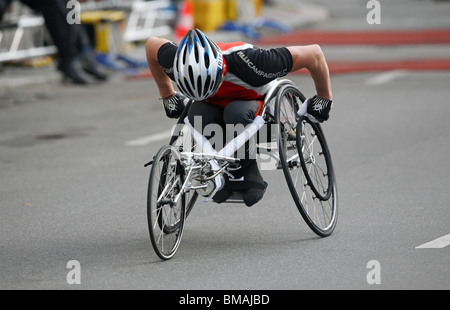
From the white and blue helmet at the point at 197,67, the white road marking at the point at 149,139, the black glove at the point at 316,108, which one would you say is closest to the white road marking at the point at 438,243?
the black glove at the point at 316,108

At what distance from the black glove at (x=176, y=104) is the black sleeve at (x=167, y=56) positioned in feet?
0.89

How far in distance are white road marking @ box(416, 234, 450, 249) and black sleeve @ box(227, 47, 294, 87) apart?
1512mm

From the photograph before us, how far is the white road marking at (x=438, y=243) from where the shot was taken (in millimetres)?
6168

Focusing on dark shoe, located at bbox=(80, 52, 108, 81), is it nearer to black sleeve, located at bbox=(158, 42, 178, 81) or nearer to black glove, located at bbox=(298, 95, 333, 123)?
black sleeve, located at bbox=(158, 42, 178, 81)

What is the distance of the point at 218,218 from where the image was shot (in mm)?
7168

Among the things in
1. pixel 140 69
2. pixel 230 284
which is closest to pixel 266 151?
pixel 230 284

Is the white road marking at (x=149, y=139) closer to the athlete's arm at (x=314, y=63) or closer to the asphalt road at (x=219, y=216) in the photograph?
the asphalt road at (x=219, y=216)

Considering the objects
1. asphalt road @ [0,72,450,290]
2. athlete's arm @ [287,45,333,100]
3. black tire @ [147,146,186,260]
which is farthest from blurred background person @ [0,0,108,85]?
athlete's arm @ [287,45,333,100]

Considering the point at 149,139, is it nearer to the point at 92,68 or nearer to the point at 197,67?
the point at 197,67

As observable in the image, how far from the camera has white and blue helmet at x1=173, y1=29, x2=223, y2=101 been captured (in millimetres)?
5828

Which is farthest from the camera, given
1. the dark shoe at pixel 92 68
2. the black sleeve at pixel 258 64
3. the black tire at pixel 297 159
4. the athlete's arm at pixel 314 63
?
the dark shoe at pixel 92 68

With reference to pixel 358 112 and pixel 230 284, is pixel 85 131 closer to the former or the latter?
pixel 358 112

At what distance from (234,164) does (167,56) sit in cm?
87
